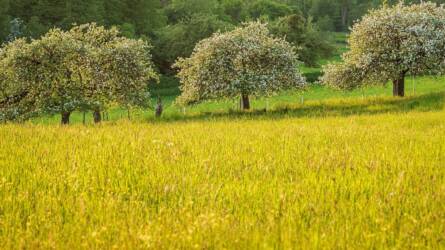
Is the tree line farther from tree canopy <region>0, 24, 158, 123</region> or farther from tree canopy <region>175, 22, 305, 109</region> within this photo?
tree canopy <region>0, 24, 158, 123</region>

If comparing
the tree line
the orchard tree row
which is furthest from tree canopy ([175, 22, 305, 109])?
the tree line

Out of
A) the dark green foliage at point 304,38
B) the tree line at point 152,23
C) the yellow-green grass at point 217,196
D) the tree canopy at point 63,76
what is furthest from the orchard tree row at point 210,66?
the dark green foliage at point 304,38

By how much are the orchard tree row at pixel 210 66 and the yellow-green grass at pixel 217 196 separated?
1813 cm

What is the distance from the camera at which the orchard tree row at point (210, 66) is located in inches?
1048

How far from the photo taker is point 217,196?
5695 millimetres

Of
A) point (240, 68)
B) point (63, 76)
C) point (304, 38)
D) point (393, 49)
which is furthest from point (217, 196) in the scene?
point (304, 38)

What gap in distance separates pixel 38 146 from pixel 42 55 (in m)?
19.2

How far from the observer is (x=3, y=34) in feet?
229

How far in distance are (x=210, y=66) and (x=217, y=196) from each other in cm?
2485

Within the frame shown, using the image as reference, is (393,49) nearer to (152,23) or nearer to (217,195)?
(217,195)

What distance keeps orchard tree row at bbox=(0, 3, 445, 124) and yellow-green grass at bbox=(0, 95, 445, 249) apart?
18.1 m

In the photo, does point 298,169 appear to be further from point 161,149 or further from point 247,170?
point 161,149

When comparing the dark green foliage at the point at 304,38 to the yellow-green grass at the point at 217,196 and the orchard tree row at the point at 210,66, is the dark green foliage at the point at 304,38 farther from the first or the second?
the yellow-green grass at the point at 217,196

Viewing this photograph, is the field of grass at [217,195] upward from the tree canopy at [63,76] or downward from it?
downward
